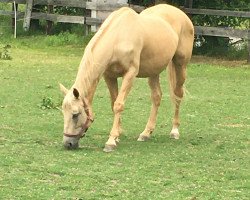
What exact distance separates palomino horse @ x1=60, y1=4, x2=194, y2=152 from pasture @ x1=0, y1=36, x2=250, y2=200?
29 centimetres

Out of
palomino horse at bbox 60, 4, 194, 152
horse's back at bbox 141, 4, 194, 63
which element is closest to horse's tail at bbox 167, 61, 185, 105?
palomino horse at bbox 60, 4, 194, 152

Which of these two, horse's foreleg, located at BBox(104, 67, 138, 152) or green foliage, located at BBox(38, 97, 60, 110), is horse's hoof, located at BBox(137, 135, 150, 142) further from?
green foliage, located at BBox(38, 97, 60, 110)

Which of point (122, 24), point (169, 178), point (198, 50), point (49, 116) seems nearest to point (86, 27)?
point (198, 50)

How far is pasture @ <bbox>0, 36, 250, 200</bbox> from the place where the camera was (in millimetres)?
5727

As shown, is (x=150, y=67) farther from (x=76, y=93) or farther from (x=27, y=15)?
(x=27, y=15)

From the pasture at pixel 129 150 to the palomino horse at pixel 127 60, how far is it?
291 mm

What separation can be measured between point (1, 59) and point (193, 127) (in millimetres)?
8256

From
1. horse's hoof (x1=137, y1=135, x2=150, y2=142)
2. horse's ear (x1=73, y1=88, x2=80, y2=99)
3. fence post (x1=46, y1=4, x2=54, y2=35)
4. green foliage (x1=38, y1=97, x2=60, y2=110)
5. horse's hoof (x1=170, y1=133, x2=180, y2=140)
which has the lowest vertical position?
fence post (x1=46, y1=4, x2=54, y2=35)

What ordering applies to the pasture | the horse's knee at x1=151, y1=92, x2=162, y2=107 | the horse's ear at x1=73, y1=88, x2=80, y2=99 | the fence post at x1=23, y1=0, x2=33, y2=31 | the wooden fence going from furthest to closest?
the fence post at x1=23, y1=0, x2=33, y2=31 → the wooden fence → the horse's knee at x1=151, y1=92, x2=162, y2=107 → the horse's ear at x1=73, y1=88, x2=80, y2=99 → the pasture

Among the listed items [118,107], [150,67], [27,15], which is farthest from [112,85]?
[27,15]

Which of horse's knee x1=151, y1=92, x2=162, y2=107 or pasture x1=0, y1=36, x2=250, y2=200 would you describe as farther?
horse's knee x1=151, y1=92, x2=162, y2=107

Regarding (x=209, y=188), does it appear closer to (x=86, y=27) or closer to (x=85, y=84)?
(x=85, y=84)

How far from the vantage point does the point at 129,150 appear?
7469 mm

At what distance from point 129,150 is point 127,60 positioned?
3.19 ft
